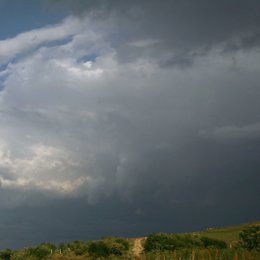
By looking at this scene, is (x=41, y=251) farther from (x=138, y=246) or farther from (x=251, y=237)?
(x=251, y=237)

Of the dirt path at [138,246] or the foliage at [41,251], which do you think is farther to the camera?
the dirt path at [138,246]

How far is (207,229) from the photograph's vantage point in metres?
130

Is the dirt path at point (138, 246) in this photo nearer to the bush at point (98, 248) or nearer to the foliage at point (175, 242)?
the foliage at point (175, 242)

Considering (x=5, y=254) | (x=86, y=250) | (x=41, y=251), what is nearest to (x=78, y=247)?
(x=86, y=250)

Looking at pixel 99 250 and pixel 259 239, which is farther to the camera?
pixel 99 250

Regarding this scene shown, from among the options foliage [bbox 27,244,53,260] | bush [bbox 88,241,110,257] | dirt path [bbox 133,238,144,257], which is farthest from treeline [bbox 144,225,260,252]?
foliage [bbox 27,244,53,260]

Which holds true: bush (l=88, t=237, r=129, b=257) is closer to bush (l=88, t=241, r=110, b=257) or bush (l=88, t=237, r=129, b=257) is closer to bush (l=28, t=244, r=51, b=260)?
bush (l=88, t=241, r=110, b=257)

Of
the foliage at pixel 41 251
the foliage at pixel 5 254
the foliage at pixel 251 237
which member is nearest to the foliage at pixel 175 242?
the foliage at pixel 251 237

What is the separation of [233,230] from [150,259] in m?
110

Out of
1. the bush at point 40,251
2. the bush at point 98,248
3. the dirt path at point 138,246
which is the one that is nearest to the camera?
the bush at point 98,248

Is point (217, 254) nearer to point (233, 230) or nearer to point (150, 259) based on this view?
point (150, 259)

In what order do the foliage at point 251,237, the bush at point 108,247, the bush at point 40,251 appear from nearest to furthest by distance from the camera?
the foliage at point 251,237 → the bush at point 108,247 → the bush at point 40,251

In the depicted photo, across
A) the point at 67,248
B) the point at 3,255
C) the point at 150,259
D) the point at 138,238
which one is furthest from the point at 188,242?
the point at 150,259

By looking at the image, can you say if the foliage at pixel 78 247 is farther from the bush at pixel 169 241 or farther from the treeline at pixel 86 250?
the bush at pixel 169 241
